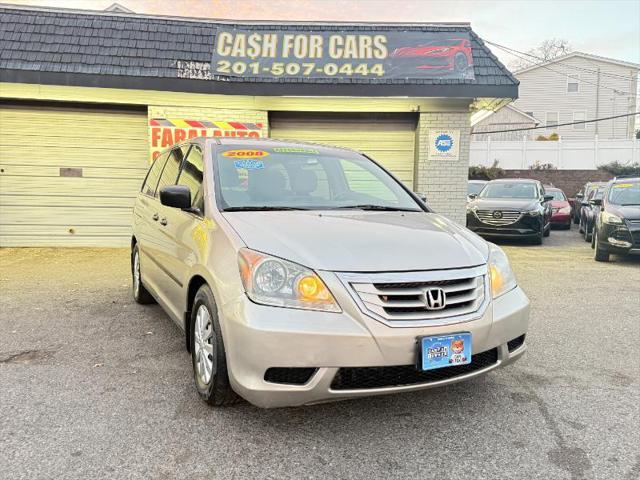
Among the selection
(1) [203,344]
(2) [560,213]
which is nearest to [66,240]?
(1) [203,344]

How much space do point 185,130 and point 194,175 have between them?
602cm

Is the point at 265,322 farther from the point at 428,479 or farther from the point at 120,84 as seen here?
the point at 120,84

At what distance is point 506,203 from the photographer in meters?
11.7

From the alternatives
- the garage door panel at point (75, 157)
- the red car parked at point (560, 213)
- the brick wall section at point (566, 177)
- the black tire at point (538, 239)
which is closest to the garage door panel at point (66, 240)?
the garage door panel at point (75, 157)

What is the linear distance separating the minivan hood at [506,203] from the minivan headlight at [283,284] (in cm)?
995

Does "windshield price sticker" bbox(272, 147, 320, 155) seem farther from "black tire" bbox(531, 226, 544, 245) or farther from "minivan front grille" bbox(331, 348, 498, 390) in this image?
"black tire" bbox(531, 226, 544, 245)

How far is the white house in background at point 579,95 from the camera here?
30688 mm

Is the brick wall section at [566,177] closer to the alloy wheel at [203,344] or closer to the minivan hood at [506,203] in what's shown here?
the minivan hood at [506,203]

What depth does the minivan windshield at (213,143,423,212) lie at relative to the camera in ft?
11.4

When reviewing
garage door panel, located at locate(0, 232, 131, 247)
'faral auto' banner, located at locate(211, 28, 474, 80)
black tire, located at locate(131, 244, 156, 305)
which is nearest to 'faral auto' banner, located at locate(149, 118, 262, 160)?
'faral auto' banner, located at locate(211, 28, 474, 80)

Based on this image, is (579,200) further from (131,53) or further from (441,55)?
(131,53)

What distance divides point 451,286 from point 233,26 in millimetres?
8281

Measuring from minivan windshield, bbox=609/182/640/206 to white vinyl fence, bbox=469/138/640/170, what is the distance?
48.6 ft

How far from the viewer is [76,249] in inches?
374
